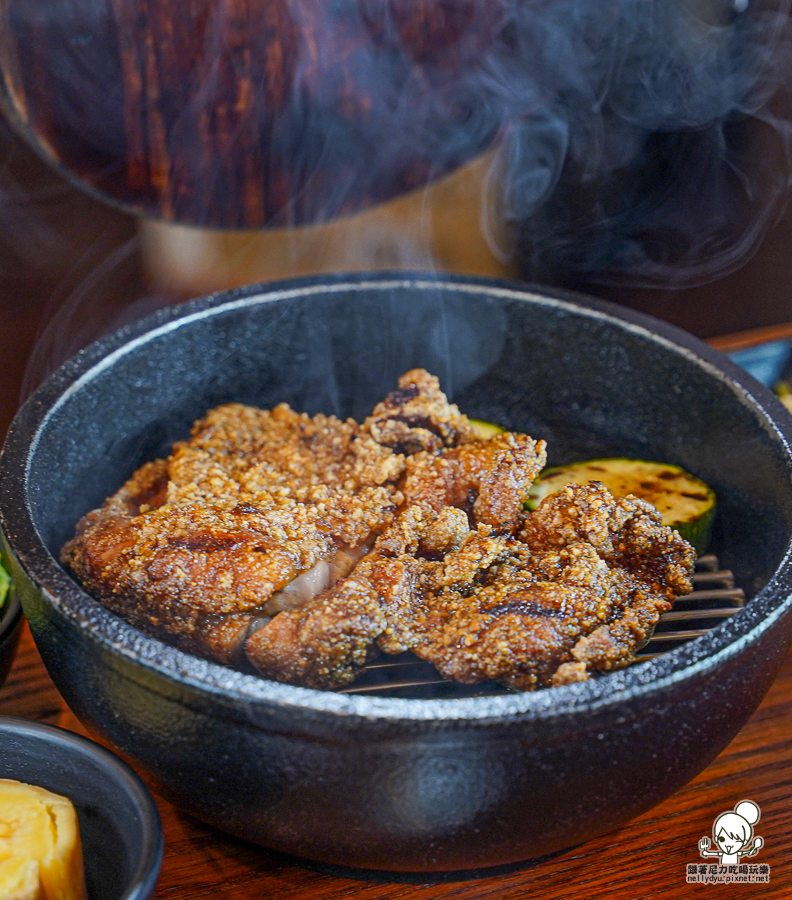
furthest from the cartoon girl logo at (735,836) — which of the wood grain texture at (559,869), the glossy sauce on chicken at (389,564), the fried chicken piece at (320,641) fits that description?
the fried chicken piece at (320,641)

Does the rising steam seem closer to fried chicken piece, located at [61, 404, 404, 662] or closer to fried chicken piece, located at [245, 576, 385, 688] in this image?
fried chicken piece, located at [61, 404, 404, 662]

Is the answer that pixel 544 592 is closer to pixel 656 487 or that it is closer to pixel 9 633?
pixel 656 487

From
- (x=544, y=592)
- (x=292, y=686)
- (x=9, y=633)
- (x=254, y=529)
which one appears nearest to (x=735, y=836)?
(x=544, y=592)

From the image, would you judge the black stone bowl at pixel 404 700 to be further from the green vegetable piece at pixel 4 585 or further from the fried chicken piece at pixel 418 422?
the fried chicken piece at pixel 418 422

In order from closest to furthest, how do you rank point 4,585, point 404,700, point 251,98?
point 404,700 < point 4,585 < point 251,98

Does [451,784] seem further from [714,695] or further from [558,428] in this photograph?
[558,428]

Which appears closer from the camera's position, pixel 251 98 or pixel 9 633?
pixel 9 633

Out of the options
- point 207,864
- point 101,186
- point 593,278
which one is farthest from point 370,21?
point 207,864
